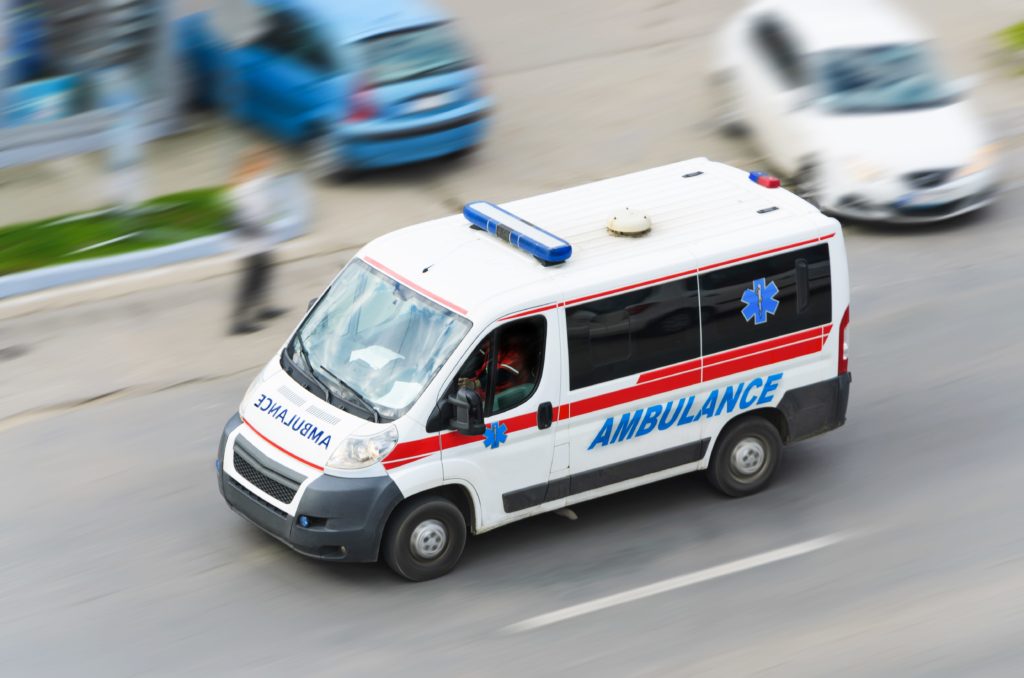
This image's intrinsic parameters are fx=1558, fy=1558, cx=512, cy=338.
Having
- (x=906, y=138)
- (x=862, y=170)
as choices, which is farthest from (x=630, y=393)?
(x=906, y=138)

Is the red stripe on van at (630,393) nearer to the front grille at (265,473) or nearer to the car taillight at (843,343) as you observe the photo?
the car taillight at (843,343)

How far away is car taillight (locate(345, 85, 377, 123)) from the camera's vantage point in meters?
15.6

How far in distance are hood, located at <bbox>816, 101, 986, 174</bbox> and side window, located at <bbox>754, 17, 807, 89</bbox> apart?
0.71m

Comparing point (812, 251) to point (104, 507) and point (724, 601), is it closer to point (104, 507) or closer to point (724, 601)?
point (724, 601)

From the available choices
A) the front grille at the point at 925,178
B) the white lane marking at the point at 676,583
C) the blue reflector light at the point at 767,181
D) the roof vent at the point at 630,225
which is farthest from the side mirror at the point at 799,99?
the white lane marking at the point at 676,583

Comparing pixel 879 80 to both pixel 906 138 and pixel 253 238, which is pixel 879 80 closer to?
pixel 906 138

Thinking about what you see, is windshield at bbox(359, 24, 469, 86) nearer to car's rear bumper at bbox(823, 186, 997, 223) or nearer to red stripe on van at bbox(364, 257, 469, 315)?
car's rear bumper at bbox(823, 186, 997, 223)

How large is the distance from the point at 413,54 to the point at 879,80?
4724mm

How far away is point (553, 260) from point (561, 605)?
2.04 meters

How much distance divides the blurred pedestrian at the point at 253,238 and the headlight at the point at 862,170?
218 inches

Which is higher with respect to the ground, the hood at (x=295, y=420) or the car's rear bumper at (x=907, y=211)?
the hood at (x=295, y=420)

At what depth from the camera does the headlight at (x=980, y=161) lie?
14852 mm

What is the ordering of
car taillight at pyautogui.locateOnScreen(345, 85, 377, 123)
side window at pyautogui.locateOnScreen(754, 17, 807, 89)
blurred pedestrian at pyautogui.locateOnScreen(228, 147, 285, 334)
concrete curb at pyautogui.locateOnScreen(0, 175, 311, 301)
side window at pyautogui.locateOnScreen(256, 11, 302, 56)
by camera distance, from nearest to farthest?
1. blurred pedestrian at pyautogui.locateOnScreen(228, 147, 285, 334)
2. concrete curb at pyautogui.locateOnScreen(0, 175, 311, 301)
3. car taillight at pyautogui.locateOnScreen(345, 85, 377, 123)
4. side window at pyautogui.locateOnScreen(754, 17, 807, 89)
5. side window at pyautogui.locateOnScreen(256, 11, 302, 56)

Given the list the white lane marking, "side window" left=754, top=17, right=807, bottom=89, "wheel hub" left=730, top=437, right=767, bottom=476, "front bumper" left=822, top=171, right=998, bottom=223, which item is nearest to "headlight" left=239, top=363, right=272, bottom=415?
the white lane marking
